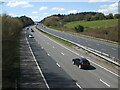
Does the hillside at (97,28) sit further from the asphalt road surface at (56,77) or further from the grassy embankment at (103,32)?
the asphalt road surface at (56,77)

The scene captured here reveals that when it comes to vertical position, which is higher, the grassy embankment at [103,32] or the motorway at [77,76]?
the grassy embankment at [103,32]

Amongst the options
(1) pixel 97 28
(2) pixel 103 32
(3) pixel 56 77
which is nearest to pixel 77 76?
(3) pixel 56 77

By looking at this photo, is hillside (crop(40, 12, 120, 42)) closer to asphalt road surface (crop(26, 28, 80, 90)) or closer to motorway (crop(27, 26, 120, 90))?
motorway (crop(27, 26, 120, 90))

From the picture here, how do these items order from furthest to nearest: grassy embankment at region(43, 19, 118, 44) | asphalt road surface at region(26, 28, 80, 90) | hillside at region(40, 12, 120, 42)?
hillside at region(40, 12, 120, 42) → grassy embankment at region(43, 19, 118, 44) → asphalt road surface at region(26, 28, 80, 90)

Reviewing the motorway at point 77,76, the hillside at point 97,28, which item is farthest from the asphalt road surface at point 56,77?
the hillside at point 97,28

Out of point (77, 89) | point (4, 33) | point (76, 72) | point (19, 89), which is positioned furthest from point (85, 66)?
point (4, 33)

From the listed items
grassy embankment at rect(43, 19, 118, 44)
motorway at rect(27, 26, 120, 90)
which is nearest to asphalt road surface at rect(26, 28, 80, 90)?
motorway at rect(27, 26, 120, 90)

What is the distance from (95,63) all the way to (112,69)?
3625 mm

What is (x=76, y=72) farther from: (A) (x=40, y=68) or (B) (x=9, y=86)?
(B) (x=9, y=86)

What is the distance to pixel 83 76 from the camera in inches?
898

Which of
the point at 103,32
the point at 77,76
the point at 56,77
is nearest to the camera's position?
the point at 56,77

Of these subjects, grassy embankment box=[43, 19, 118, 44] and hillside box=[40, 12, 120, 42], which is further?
hillside box=[40, 12, 120, 42]

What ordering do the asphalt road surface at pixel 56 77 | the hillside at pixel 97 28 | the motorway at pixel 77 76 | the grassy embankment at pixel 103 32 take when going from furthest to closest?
the hillside at pixel 97 28
the grassy embankment at pixel 103 32
the motorway at pixel 77 76
the asphalt road surface at pixel 56 77

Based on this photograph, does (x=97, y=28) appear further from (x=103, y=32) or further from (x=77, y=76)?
(x=77, y=76)
